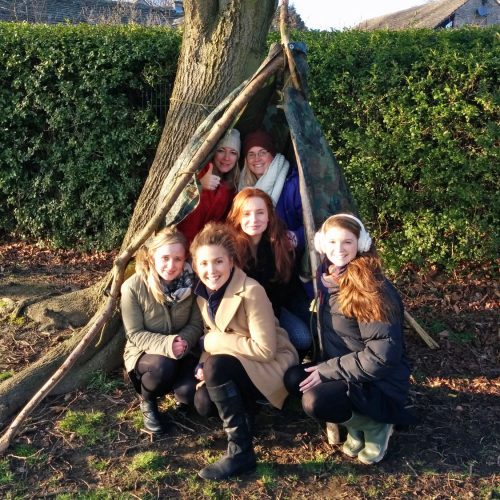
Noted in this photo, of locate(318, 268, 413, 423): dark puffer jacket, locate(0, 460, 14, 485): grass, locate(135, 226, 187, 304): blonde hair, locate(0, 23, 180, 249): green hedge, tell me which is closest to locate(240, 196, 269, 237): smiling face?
locate(135, 226, 187, 304): blonde hair

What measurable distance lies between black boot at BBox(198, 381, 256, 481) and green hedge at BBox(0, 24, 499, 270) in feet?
10.6

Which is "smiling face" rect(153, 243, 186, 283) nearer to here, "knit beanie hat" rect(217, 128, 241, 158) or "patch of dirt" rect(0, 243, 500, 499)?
"knit beanie hat" rect(217, 128, 241, 158)

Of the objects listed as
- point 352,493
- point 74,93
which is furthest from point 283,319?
point 74,93

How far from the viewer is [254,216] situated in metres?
3.98

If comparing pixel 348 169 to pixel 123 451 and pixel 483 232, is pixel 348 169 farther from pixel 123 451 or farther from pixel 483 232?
pixel 123 451

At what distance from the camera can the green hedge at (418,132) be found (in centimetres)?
577

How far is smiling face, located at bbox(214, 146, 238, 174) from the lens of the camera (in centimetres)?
434

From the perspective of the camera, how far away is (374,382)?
3590 mm

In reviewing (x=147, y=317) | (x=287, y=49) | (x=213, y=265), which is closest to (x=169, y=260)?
(x=213, y=265)

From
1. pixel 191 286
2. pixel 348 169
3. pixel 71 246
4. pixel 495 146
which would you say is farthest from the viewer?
pixel 71 246

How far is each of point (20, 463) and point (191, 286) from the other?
1.48m

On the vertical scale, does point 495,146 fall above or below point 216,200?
above

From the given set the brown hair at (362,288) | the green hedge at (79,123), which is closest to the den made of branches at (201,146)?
the brown hair at (362,288)

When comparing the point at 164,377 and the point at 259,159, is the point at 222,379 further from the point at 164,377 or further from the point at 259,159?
the point at 259,159
